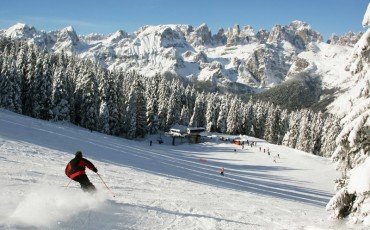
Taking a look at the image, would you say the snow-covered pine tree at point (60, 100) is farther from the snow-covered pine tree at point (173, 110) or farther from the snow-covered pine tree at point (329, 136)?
the snow-covered pine tree at point (329, 136)

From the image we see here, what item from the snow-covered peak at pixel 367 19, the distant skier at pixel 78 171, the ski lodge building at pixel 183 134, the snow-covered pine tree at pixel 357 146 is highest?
the snow-covered peak at pixel 367 19

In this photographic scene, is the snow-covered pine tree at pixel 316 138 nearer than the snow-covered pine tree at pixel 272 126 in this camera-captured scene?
Yes

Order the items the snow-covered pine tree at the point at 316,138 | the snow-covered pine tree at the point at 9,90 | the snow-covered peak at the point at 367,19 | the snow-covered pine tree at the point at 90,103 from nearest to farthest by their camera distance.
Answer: the snow-covered peak at the point at 367,19
the snow-covered pine tree at the point at 9,90
the snow-covered pine tree at the point at 90,103
the snow-covered pine tree at the point at 316,138

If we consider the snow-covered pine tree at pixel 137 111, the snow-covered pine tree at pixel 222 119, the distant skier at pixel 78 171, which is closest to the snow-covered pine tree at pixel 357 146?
the distant skier at pixel 78 171

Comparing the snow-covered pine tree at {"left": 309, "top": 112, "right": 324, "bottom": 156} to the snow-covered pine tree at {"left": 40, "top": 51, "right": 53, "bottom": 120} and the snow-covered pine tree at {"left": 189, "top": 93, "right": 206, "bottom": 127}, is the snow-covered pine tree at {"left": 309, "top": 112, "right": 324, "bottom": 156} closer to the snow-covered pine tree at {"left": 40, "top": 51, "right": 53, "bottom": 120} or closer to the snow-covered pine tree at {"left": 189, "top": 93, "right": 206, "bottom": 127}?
the snow-covered pine tree at {"left": 189, "top": 93, "right": 206, "bottom": 127}

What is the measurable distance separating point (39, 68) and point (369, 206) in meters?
76.7

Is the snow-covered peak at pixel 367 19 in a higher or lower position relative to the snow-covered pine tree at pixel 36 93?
higher

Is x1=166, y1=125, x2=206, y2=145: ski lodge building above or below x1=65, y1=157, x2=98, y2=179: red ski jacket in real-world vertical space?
below

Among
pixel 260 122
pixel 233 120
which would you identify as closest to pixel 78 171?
pixel 233 120

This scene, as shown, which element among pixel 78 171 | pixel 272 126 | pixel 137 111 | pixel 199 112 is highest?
pixel 199 112

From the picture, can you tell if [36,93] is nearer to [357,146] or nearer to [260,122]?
[357,146]

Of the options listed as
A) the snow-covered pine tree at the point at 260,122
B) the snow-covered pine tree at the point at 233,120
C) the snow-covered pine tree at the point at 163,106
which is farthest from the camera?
the snow-covered pine tree at the point at 260,122

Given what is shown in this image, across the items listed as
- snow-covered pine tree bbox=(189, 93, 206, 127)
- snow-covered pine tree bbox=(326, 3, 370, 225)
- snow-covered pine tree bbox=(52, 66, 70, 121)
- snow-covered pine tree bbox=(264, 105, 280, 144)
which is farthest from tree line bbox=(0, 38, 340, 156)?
snow-covered pine tree bbox=(326, 3, 370, 225)

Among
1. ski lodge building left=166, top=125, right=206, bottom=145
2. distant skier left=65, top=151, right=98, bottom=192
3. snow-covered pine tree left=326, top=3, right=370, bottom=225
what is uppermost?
snow-covered pine tree left=326, top=3, right=370, bottom=225
